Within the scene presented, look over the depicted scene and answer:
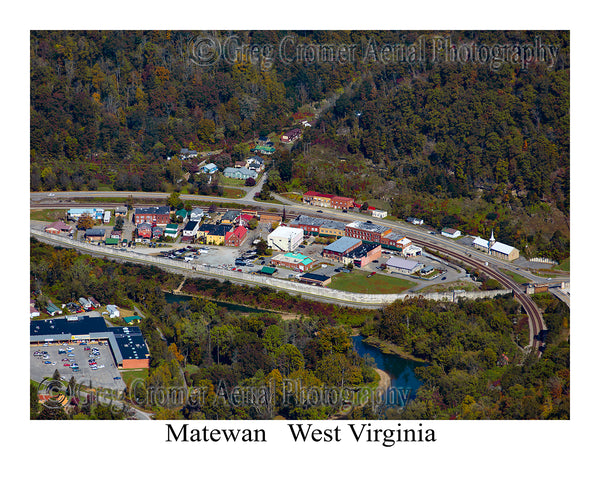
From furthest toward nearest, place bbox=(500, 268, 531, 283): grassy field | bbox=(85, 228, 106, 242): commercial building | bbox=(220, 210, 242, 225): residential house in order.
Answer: bbox=(220, 210, 242, 225): residential house → bbox=(85, 228, 106, 242): commercial building → bbox=(500, 268, 531, 283): grassy field

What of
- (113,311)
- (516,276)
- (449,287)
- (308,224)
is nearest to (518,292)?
(516,276)

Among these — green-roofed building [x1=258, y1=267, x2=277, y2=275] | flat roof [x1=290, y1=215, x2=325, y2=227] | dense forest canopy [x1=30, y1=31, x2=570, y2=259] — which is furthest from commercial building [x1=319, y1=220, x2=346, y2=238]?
green-roofed building [x1=258, y1=267, x2=277, y2=275]

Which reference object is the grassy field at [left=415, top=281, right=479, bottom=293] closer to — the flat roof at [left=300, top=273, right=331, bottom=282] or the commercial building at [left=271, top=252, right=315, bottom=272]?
the flat roof at [left=300, top=273, right=331, bottom=282]

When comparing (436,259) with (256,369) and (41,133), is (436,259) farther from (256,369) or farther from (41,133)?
(41,133)

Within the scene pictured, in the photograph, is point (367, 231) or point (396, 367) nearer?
point (396, 367)

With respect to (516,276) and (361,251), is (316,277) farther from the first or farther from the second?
(516,276)

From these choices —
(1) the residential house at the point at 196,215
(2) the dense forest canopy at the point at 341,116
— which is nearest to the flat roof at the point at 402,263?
(2) the dense forest canopy at the point at 341,116
